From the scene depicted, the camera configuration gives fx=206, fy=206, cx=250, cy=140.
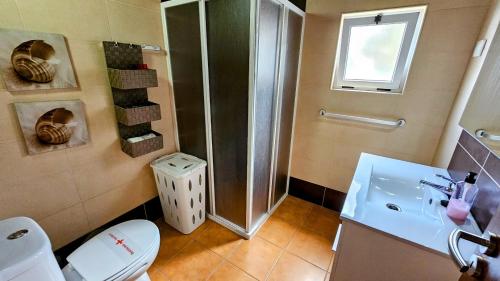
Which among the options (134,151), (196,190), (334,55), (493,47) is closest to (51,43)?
(134,151)

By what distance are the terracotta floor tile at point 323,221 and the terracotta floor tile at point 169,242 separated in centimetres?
107

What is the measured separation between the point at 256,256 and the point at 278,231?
12.7 inches

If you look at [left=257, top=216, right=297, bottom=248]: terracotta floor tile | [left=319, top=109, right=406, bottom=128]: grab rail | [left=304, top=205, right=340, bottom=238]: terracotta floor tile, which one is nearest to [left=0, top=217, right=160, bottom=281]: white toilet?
[left=257, top=216, right=297, bottom=248]: terracotta floor tile

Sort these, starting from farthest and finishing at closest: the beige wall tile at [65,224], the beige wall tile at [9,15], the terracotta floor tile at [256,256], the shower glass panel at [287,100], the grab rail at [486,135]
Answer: the shower glass panel at [287,100]
the terracotta floor tile at [256,256]
the beige wall tile at [65,224]
the beige wall tile at [9,15]
the grab rail at [486,135]

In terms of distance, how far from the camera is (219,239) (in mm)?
1693

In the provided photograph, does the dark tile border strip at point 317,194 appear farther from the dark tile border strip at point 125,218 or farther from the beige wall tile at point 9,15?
the beige wall tile at point 9,15

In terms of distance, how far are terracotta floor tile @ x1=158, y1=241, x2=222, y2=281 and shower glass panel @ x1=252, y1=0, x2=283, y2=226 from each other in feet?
1.43

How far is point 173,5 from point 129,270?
1621mm

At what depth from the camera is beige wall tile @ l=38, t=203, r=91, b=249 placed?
1.22m

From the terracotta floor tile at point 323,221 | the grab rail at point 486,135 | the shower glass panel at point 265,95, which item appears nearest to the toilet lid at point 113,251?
the shower glass panel at point 265,95

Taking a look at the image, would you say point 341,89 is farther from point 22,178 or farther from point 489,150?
point 22,178

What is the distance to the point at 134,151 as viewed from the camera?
140cm

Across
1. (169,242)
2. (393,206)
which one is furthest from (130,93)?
(393,206)

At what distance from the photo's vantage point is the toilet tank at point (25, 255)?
2.25ft
